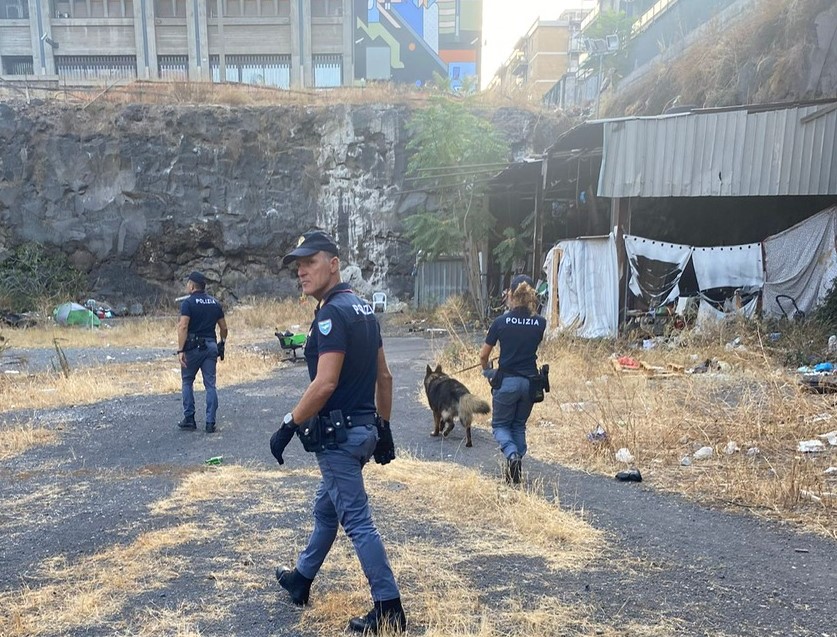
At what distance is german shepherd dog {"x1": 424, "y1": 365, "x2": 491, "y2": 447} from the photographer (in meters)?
6.32

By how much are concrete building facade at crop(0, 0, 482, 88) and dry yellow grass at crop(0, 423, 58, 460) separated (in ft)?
106

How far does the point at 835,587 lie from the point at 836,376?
219 inches

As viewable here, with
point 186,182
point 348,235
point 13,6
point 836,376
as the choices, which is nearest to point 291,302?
point 348,235

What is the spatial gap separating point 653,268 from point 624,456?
790 centimetres

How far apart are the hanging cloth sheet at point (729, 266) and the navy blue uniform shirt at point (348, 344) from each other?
10975mm

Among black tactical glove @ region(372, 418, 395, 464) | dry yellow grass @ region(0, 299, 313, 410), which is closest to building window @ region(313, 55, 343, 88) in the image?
dry yellow grass @ region(0, 299, 313, 410)

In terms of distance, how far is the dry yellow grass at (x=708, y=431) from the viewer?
4.59m

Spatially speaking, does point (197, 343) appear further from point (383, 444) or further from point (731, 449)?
point (731, 449)

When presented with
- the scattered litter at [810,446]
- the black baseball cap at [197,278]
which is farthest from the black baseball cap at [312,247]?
the scattered litter at [810,446]

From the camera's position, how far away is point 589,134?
13.5m

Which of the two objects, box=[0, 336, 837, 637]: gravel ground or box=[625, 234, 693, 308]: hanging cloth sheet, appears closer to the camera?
box=[0, 336, 837, 637]: gravel ground

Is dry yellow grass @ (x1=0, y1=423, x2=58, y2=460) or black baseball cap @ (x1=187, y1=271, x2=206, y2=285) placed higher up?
black baseball cap @ (x1=187, y1=271, x2=206, y2=285)

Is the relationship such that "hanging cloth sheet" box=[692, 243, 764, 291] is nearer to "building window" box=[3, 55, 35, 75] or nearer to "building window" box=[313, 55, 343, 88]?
"building window" box=[313, 55, 343, 88]

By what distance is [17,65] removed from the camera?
37156 mm
